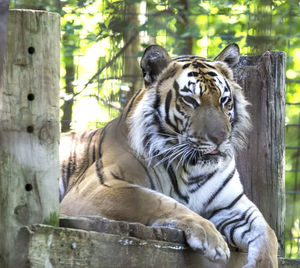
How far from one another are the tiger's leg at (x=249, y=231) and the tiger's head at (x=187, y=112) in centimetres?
26

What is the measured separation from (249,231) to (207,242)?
0.58m

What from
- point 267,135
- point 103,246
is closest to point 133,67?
point 267,135

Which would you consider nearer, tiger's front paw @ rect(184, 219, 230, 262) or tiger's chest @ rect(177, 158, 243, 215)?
tiger's front paw @ rect(184, 219, 230, 262)

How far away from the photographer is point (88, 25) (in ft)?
15.1

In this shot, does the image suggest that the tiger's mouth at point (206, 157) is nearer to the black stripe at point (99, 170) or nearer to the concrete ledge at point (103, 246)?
the black stripe at point (99, 170)

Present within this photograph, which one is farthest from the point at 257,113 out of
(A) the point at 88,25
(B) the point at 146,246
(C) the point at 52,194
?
(A) the point at 88,25

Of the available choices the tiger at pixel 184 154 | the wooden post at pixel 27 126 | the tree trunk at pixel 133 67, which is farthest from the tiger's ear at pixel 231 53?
the wooden post at pixel 27 126

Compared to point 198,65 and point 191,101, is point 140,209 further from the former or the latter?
point 198,65

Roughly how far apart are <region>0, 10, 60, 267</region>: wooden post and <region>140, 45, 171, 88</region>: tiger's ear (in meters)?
0.96

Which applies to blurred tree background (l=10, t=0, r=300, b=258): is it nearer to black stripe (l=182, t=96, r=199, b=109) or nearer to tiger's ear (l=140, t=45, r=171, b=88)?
tiger's ear (l=140, t=45, r=171, b=88)

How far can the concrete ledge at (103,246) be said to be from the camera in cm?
156

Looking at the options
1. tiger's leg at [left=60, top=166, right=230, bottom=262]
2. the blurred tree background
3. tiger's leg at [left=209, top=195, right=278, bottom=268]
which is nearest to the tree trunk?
the blurred tree background

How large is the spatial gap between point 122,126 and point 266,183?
0.77 m

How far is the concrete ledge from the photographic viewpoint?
61.5 inches
